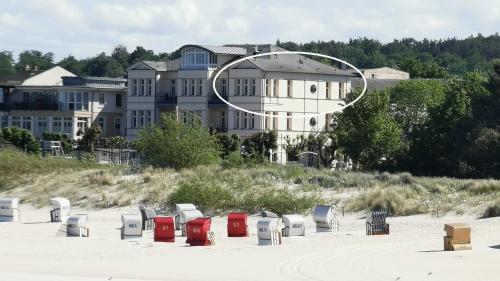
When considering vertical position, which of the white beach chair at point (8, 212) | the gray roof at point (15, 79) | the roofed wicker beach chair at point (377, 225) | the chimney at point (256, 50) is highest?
the chimney at point (256, 50)

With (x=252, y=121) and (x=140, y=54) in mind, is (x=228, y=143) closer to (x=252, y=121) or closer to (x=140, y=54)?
(x=252, y=121)

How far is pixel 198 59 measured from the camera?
87562mm

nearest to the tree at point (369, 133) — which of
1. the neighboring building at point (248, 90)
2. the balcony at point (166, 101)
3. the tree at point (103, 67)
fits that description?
the neighboring building at point (248, 90)

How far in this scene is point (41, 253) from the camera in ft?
113

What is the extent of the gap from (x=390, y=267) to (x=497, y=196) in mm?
15713

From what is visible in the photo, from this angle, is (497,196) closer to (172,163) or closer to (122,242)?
(122,242)

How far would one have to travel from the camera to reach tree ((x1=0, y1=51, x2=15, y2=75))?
539ft

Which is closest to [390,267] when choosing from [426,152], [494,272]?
[494,272]

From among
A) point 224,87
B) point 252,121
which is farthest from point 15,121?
point 252,121

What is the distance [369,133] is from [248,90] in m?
14.7

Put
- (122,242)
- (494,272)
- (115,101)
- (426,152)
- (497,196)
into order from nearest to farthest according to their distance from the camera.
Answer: (494,272)
(122,242)
(497,196)
(426,152)
(115,101)

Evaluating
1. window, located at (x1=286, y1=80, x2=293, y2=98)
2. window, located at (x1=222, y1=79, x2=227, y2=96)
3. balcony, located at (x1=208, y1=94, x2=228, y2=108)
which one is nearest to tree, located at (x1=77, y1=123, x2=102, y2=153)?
balcony, located at (x1=208, y1=94, x2=228, y2=108)

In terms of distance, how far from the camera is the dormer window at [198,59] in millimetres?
86812

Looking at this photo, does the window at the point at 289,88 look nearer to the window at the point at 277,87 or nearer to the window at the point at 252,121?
the window at the point at 277,87
